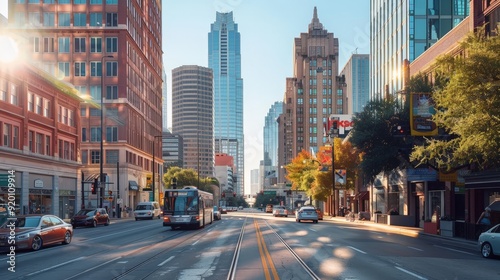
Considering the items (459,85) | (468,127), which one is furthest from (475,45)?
(468,127)

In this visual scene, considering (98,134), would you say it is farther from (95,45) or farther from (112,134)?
(95,45)

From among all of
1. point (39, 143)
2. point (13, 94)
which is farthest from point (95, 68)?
point (13, 94)

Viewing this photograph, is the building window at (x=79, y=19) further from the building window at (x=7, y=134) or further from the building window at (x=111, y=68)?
the building window at (x=7, y=134)

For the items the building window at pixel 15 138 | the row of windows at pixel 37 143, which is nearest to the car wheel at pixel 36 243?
the row of windows at pixel 37 143

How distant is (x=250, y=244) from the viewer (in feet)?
82.5

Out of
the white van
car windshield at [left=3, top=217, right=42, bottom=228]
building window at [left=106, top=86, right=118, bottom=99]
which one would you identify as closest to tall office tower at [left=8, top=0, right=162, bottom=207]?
building window at [left=106, top=86, right=118, bottom=99]

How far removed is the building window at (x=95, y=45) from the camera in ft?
260

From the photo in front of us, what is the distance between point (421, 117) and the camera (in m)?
28.3

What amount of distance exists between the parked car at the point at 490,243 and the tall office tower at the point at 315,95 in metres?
137

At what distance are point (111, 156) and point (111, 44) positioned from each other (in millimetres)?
16007

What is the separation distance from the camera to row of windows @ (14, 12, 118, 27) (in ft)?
260

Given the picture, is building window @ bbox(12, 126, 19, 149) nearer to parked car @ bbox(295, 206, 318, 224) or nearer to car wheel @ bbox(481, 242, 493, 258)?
parked car @ bbox(295, 206, 318, 224)

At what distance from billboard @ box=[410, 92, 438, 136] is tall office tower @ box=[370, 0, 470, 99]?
977 inches

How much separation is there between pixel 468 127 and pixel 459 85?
186cm
